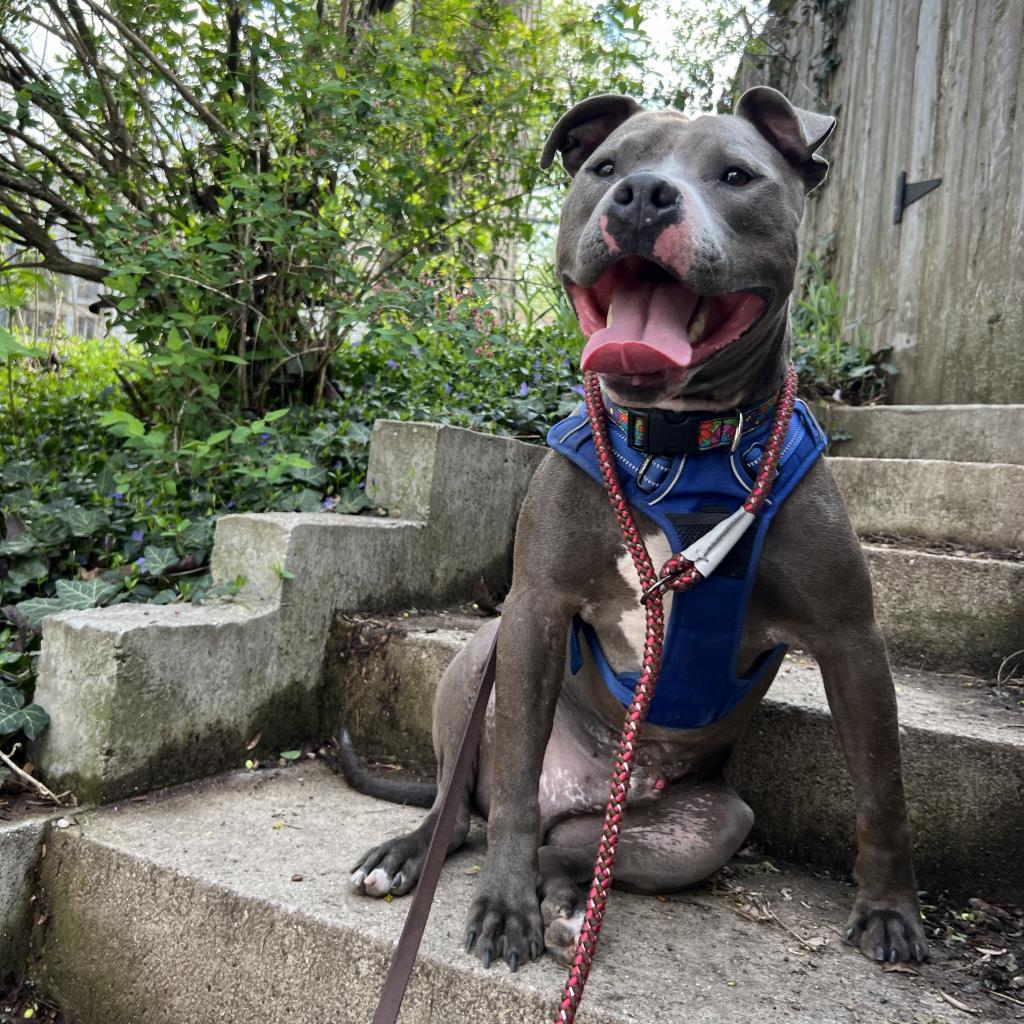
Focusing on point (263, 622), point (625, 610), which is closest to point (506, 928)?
point (625, 610)

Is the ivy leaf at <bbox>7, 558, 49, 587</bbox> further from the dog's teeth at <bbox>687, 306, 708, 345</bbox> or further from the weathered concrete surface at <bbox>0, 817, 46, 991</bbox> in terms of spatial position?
the dog's teeth at <bbox>687, 306, 708, 345</bbox>

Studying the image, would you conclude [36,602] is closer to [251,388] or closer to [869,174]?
[251,388]

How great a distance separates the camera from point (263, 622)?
8.21ft

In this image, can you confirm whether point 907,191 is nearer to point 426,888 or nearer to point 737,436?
point 737,436

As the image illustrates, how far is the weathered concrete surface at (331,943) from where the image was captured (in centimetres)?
154

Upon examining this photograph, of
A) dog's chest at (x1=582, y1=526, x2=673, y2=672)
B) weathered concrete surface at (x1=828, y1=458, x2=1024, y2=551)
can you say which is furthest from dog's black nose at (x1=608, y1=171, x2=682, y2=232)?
weathered concrete surface at (x1=828, y1=458, x2=1024, y2=551)

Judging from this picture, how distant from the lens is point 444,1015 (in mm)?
1597

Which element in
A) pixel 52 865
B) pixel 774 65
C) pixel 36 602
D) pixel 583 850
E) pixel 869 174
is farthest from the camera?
pixel 774 65

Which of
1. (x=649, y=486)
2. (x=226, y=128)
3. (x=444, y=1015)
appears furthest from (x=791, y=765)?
(x=226, y=128)

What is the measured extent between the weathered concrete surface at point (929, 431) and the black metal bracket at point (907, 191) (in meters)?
1.60

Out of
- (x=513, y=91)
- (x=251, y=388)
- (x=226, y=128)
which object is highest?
(x=513, y=91)

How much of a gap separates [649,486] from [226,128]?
238 cm

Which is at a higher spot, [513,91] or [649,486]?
[513,91]

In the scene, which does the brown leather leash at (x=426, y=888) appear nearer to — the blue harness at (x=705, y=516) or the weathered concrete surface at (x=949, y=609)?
the blue harness at (x=705, y=516)
